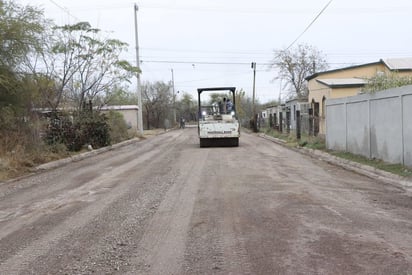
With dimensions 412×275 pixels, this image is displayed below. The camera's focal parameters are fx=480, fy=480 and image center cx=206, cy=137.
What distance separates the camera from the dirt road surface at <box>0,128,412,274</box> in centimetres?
568

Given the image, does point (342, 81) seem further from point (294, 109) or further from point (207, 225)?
point (207, 225)

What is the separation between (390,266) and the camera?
17.9 ft

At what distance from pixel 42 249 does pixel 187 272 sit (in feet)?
7.49

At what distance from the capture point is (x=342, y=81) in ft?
97.3

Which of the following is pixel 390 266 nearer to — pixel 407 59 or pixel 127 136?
pixel 407 59

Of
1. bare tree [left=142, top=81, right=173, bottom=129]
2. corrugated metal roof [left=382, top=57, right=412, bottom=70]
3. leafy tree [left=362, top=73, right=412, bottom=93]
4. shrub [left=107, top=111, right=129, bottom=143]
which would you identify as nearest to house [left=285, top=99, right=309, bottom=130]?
corrugated metal roof [left=382, top=57, right=412, bottom=70]

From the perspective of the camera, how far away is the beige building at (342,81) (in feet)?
91.8

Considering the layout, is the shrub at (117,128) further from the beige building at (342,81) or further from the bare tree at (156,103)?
the bare tree at (156,103)

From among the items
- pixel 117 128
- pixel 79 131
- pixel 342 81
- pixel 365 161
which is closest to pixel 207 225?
pixel 365 161

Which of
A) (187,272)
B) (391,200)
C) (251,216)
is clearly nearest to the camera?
(187,272)

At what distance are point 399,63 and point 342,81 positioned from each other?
4.94 m

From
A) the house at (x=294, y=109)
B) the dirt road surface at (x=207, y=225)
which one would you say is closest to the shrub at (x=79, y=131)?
the dirt road surface at (x=207, y=225)

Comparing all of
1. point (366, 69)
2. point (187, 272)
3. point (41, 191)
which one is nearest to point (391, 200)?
point (187, 272)

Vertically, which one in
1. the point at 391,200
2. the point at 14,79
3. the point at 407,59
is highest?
the point at 407,59
